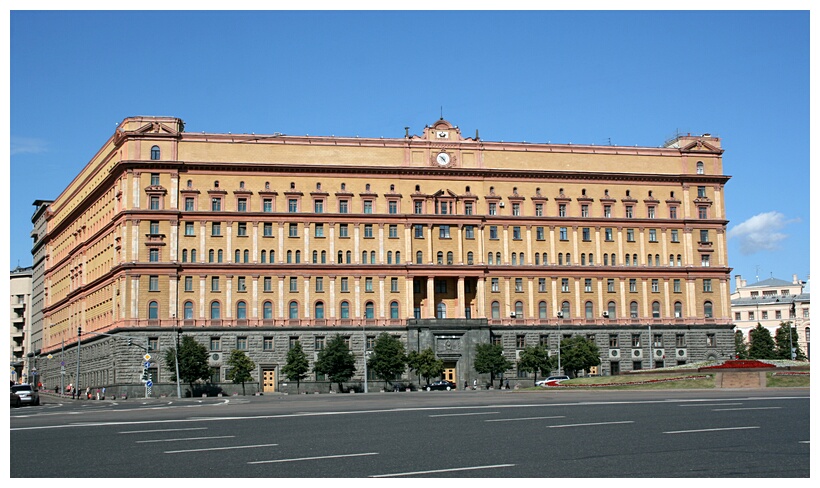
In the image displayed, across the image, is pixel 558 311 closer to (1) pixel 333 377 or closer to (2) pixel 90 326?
(1) pixel 333 377

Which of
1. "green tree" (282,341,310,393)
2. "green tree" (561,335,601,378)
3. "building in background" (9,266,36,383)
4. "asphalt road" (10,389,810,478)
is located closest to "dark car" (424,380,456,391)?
"green tree" (561,335,601,378)

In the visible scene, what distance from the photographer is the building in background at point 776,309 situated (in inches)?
6855

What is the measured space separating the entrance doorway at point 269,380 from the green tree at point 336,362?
4677mm

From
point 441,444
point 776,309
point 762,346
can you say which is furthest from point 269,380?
point 776,309

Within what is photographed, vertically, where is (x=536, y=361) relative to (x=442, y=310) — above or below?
below

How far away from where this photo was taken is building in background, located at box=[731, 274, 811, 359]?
174125 mm

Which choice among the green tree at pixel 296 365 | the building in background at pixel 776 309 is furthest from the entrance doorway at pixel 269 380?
the building in background at pixel 776 309

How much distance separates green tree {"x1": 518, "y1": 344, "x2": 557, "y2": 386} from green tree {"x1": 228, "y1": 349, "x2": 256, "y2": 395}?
89.7ft

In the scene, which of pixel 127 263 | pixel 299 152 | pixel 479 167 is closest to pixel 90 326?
pixel 127 263

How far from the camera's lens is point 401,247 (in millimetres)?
112812

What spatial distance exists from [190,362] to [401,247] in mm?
24908

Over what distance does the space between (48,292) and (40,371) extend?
11611 mm

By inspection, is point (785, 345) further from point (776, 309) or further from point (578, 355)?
point (578, 355)

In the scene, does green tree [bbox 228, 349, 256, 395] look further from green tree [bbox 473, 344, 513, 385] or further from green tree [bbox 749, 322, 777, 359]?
green tree [bbox 749, 322, 777, 359]
